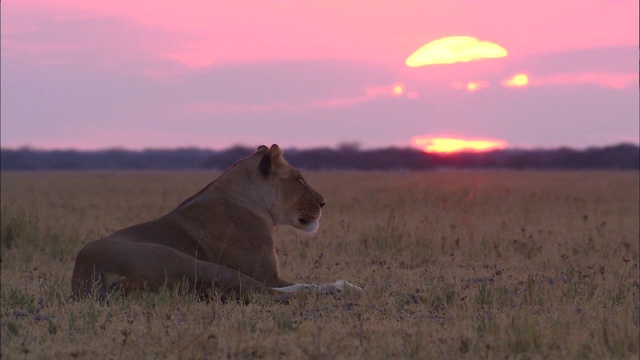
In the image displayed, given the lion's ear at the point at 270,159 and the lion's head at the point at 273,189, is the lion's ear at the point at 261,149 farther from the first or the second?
the lion's ear at the point at 270,159

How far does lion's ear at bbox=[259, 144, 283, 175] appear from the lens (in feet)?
26.4

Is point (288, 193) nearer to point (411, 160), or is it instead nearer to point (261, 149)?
point (261, 149)

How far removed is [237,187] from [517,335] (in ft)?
10.9

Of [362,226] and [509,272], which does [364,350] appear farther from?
[362,226]

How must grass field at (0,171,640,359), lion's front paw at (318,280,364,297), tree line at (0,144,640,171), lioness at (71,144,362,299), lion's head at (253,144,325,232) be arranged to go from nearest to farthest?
grass field at (0,171,640,359) < lioness at (71,144,362,299) < lion's front paw at (318,280,364,297) < lion's head at (253,144,325,232) < tree line at (0,144,640,171)

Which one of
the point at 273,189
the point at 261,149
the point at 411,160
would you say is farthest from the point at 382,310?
the point at 411,160

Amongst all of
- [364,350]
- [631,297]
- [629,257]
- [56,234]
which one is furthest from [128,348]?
[56,234]

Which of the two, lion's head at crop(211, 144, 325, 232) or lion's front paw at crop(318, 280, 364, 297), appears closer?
lion's front paw at crop(318, 280, 364, 297)

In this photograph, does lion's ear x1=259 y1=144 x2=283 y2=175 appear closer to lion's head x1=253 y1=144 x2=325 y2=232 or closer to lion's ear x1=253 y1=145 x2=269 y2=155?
lion's head x1=253 y1=144 x2=325 y2=232

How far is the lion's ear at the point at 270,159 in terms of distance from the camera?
805 centimetres

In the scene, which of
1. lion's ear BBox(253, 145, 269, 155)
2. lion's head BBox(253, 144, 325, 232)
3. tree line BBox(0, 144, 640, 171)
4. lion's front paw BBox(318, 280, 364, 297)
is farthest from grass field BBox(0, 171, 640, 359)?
tree line BBox(0, 144, 640, 171)

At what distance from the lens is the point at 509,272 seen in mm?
9477

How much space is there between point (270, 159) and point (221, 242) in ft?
3.00

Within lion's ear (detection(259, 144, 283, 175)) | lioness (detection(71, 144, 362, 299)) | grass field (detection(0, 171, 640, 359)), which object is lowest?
grass field (detection(0, 171, 640, 359))
